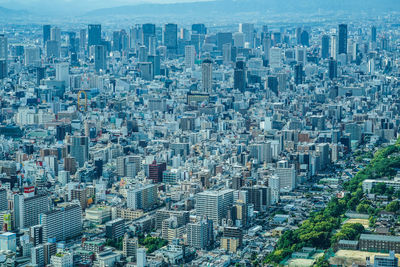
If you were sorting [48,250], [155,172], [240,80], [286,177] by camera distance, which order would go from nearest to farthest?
[48,250] < [286,177] < [155,172] < [240,80]

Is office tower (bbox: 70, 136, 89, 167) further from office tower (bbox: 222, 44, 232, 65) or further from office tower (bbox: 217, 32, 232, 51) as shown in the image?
office tower (bbox: 217, 32, 232, 51)

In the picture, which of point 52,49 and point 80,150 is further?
point 52,49

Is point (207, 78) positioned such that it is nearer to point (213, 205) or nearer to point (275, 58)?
point (275, 58)

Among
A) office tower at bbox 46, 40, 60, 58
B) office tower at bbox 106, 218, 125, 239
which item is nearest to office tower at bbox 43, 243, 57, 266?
office tower at bbox 106, 218, 125, 239

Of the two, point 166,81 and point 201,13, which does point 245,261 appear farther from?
point 201,13

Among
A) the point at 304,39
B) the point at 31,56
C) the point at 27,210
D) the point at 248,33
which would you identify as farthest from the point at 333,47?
the point at 27,210

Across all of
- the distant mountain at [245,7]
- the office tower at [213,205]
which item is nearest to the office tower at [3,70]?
the office tower at [213,205]

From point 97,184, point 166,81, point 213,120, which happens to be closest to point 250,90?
point 166,81
